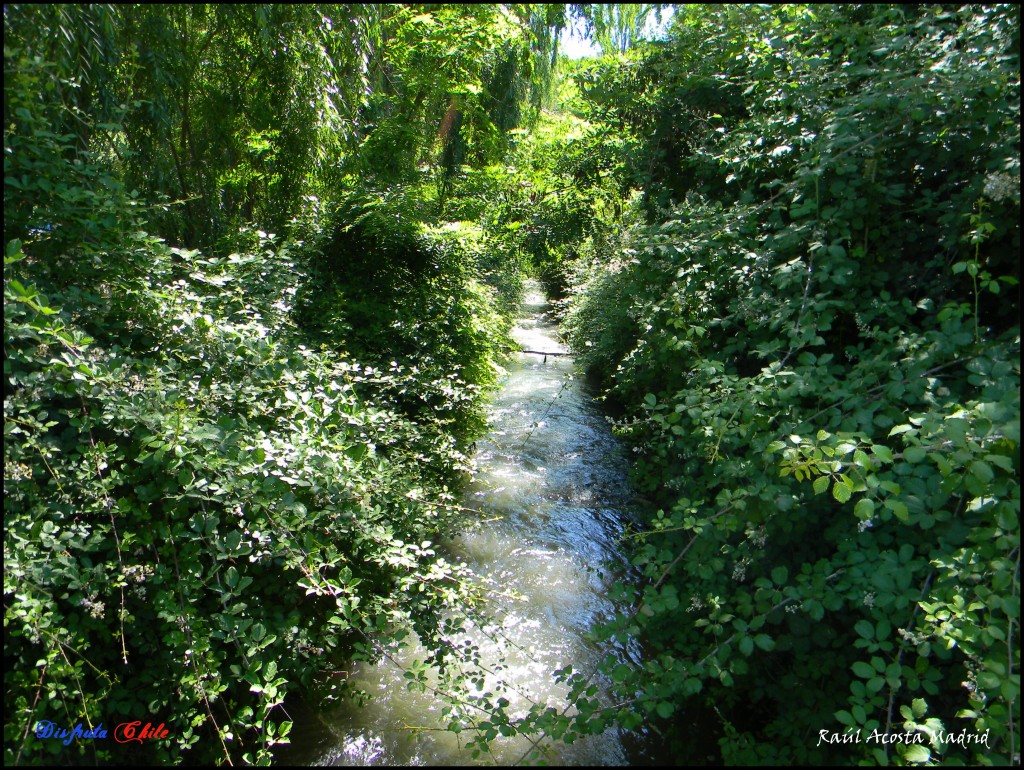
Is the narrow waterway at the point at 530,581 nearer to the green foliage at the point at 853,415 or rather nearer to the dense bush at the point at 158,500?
the dense bush at the point at 158,500

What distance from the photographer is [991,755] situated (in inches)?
56.3

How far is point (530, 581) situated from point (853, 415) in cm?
241

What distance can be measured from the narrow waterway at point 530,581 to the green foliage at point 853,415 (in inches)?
28.3

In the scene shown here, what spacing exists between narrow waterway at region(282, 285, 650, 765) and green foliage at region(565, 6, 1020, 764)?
28.3 inches

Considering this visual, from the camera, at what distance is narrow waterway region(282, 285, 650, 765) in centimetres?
262

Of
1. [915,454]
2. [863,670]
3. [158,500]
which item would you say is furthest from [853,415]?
[158,500]

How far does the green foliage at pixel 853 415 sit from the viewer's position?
156cm

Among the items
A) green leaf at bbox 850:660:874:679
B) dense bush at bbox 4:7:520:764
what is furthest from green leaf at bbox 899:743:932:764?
dense bush at bbox 4:7:520:764

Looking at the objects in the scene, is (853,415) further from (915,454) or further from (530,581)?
(530,581)

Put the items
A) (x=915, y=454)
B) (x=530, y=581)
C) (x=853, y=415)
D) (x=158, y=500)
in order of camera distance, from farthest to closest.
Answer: (x=530, y=581) < (x=158, y=500) < (x=853, y=415) < (x=915, y=454)

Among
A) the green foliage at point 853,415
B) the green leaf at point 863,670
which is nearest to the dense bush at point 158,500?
the green foliage at point 853,415

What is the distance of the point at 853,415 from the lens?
6.49 feet

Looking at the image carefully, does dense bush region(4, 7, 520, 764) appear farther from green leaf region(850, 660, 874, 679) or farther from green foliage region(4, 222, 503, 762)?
green leaf region(850, 660, 874, 679)

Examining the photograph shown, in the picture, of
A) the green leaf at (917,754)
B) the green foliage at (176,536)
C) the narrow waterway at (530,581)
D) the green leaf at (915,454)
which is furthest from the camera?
the narrow waterway at (530,581)
